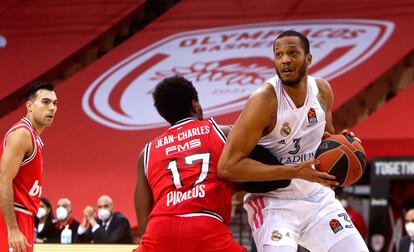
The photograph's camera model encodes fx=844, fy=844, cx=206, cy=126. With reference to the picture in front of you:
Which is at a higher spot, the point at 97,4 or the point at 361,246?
the point at 97,4

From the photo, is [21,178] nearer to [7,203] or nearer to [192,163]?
[7,203]

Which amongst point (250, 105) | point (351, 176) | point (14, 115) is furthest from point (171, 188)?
point (14, 115)

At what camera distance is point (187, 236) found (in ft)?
14.7

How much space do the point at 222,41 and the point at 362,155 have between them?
30.2ft

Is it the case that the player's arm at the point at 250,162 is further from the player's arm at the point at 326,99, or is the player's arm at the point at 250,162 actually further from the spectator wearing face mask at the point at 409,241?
the spectator wearing face mask at the point at 409,241

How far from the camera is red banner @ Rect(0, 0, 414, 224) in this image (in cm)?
1302

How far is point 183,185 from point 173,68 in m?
9.37

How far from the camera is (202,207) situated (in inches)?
180

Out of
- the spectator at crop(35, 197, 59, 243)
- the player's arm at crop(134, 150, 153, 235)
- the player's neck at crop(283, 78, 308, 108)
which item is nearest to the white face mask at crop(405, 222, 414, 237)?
the spectator at crop(35, 197, 59, 243)

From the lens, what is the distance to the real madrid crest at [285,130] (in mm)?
4863

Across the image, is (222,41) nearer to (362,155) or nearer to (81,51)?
(81,51)

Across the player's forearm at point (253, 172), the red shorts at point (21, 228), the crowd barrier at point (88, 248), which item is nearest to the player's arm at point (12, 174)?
the red shorts at point (21, 228)

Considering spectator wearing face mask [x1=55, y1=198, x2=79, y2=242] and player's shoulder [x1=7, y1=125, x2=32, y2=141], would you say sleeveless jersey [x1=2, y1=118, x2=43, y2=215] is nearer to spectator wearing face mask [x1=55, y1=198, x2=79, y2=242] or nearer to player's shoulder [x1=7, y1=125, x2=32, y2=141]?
player's shoulder [x1=7, y1=125, x2=32, y2=141]

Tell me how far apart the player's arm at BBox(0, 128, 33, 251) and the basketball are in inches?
85.2
